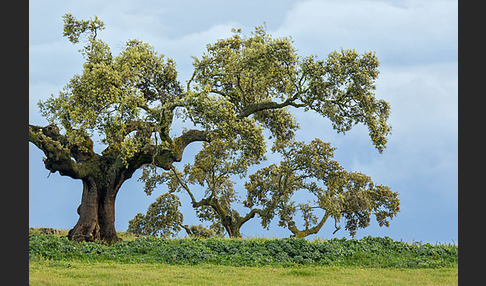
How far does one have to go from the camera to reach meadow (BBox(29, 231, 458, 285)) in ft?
56.6

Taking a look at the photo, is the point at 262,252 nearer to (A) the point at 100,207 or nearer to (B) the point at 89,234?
(B) the point at 89,234

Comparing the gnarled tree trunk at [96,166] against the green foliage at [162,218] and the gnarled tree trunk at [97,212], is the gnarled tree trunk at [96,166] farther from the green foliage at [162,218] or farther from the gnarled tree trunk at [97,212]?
the green foliage at [162,218]

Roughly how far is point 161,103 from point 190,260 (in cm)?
1019

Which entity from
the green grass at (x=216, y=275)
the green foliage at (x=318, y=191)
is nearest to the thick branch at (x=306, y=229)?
the green foliage at (x=318, y=191)

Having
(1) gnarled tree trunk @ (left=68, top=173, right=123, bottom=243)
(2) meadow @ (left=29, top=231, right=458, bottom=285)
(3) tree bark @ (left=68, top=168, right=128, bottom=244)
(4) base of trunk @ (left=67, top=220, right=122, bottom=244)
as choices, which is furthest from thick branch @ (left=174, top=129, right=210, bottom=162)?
(4) base of trunk @ (left=67, top=220, right=122, bottom=244)

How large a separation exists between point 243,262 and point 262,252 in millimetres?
1277

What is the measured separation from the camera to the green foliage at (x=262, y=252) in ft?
66.6

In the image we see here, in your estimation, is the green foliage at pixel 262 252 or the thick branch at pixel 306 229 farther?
the thick branch at pixel 306 229

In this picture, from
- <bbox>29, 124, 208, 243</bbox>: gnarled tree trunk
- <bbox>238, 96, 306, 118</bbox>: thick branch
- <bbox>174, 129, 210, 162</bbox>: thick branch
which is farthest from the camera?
<bbox>238, 96, 306, 118</bbox>: thick branch

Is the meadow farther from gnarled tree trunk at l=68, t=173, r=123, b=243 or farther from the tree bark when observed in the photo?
the tree bark

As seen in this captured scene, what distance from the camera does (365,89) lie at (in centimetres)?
2652

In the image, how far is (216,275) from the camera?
17609mm

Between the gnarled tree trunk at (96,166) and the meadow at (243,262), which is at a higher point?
the gnarled tree trunk at (96,166)

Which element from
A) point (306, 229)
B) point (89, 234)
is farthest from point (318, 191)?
point (89, 234)
